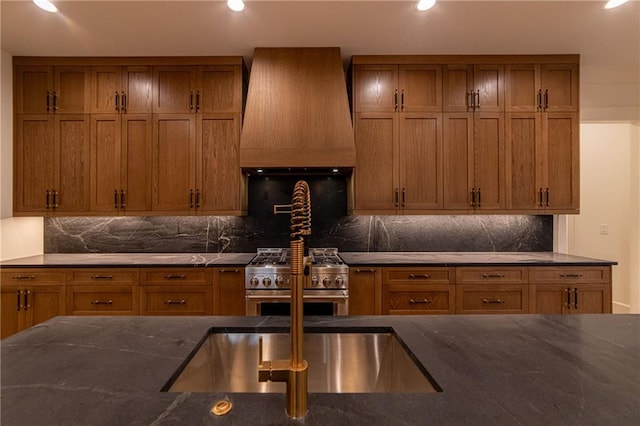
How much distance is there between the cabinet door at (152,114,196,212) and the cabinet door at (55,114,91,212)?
0.64m

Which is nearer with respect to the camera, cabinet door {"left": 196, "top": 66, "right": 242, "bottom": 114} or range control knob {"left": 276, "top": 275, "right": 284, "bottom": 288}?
range control knob {"left": 276, "top": 275, "right": 284, "bottom": 288}

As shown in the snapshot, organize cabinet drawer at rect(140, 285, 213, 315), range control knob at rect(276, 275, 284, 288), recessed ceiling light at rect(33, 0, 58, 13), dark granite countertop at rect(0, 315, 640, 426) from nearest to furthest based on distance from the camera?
dark granite countertop at rect(0, 315, 640, 426) < recessed ceiling light at rect(33, 0, 58, 13) < range control knob at rect(276, 275, 284, 288) < cabinet drawer at rect(140, 285, 213, 315)

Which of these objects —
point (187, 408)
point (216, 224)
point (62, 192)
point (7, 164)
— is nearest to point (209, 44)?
point (216, 224)

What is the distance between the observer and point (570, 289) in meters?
2.57

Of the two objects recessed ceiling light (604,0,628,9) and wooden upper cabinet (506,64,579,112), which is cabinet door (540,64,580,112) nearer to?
wooden upper cabinet (506,64,579,112)

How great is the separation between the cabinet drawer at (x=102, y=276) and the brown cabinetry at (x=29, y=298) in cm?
10

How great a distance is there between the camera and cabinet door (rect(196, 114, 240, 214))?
9.33 feet

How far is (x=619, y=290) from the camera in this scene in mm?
4105

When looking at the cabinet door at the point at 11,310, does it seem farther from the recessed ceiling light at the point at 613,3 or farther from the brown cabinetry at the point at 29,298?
the recessed ceiling light at the point at 613,3

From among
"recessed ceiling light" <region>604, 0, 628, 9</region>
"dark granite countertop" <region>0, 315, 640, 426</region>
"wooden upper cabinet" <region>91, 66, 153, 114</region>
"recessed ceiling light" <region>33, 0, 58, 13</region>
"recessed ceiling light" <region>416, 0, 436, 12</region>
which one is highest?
"recessed ceiling light" <region>604, 0, 628, 9</region>

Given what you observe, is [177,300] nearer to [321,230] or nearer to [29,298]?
[29,298]

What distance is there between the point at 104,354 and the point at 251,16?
2.34 meters

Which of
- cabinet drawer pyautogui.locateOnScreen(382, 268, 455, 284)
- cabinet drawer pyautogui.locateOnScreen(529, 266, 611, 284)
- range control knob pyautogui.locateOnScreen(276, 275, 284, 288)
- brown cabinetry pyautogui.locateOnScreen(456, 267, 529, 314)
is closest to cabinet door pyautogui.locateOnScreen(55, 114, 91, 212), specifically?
range control knob pyautogui.locateOnScreen(276, 275, 284, 288)

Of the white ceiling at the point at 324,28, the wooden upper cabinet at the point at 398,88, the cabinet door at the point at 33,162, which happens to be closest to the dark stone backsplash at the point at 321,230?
the cabinet door at the point at 33,162
